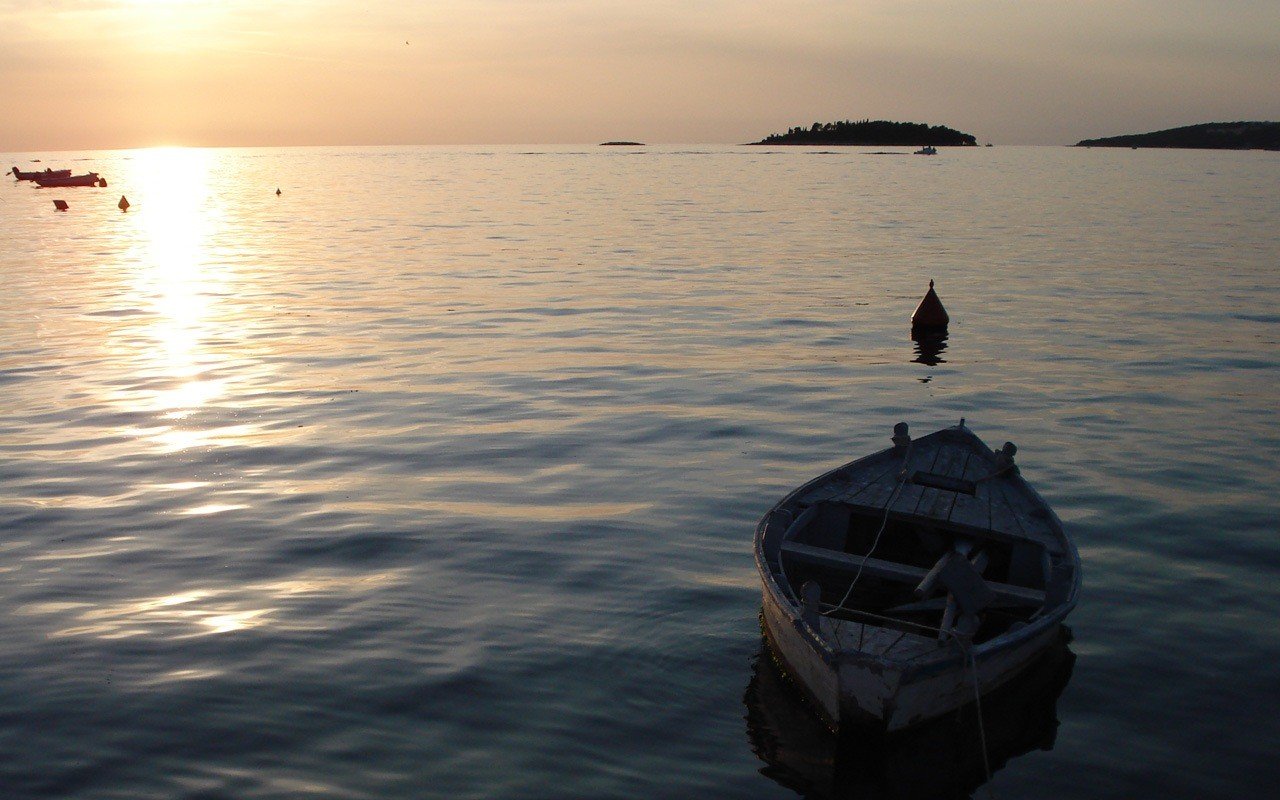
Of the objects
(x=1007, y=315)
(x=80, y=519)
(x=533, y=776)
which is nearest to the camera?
(x=533, y=776)

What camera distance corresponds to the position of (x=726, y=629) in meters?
11.1

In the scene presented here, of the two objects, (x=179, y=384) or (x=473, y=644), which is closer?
(x=473, y=644)

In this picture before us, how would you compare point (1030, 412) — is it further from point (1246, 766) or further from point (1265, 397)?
point (1246, 766)

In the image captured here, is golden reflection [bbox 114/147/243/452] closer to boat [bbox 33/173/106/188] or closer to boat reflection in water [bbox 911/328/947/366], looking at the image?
boat reflection in water [bbox 911/328/947/366]

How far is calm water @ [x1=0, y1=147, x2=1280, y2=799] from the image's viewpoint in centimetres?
908

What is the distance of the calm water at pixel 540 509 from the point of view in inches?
357

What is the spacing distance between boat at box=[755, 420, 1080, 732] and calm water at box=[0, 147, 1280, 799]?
2.74 ft

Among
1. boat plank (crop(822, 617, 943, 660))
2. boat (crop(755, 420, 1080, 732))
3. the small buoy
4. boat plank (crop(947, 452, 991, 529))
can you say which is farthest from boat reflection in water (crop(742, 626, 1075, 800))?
the small buoy

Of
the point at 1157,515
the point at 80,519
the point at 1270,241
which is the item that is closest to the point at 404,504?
the point at 80,519

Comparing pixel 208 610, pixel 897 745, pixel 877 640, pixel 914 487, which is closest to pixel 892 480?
pixel 914 487

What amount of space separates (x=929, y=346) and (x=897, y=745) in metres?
19.3

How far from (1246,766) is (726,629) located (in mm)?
4618

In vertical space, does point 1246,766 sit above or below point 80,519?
below

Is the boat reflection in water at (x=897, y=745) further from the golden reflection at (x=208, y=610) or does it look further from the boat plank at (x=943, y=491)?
the golden reflection at (x=208, y=610)
